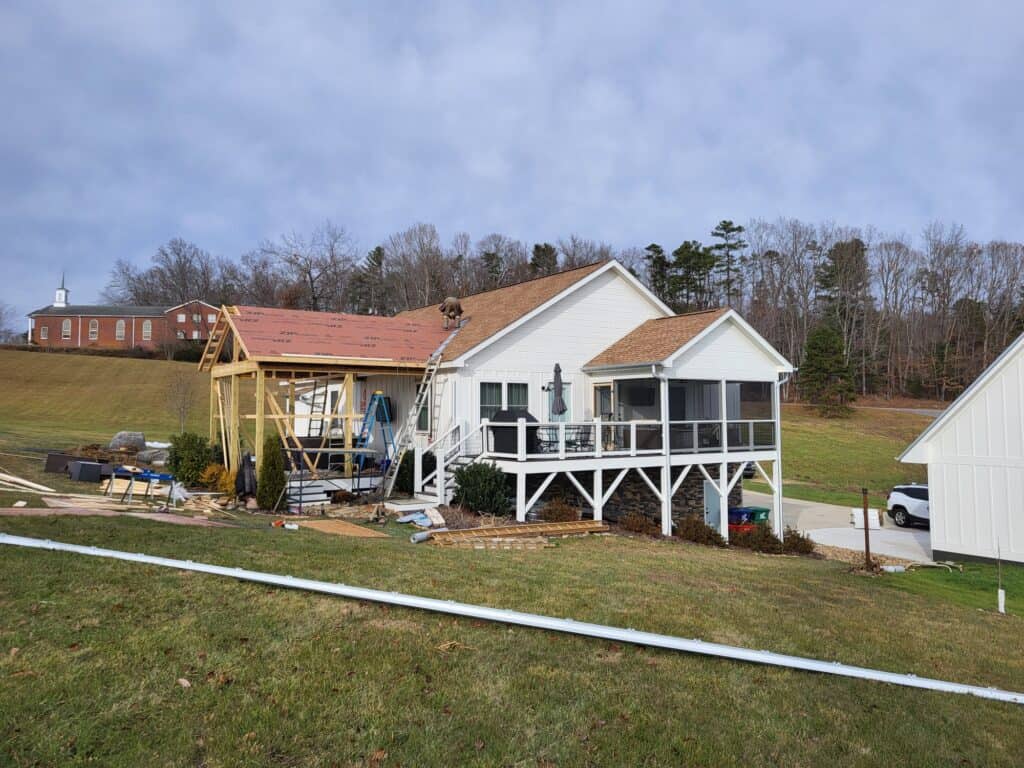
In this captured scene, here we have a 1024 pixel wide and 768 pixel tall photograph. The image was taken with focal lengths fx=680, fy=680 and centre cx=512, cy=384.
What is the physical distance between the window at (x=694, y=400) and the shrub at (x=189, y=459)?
12.7 meters

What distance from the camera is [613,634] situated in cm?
582

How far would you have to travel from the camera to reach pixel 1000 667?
6.77 metres

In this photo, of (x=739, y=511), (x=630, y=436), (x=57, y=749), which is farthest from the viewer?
(x=739, y=511)

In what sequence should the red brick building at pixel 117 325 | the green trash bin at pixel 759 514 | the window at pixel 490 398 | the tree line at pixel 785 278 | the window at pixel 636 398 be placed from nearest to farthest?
the window at pixel 490 398 < the window at pixel 636 398 < the green trash bin at pixel 759 514 < the tree line at pixel 785 278 < the red brick building at pixel 117 325

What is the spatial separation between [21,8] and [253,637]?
15888 millimetres

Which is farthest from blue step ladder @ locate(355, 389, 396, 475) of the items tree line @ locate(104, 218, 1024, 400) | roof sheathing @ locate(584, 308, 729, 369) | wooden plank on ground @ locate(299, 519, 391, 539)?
tree line @ locate(104, 218, 1024, 400)

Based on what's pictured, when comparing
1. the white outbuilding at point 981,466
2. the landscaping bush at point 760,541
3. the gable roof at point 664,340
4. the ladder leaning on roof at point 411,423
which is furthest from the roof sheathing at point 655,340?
the white outbuilding at point 981,466

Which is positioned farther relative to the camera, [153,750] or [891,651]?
[891,651]

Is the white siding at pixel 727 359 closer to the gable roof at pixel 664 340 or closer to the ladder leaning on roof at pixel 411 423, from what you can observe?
the gable roof at pixel 664 340

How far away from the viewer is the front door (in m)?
18.9

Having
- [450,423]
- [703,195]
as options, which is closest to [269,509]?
[450,423]

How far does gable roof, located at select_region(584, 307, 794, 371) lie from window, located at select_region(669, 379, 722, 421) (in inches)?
57.0

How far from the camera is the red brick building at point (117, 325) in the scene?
6725 cm

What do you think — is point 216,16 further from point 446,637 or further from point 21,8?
point 446,637
